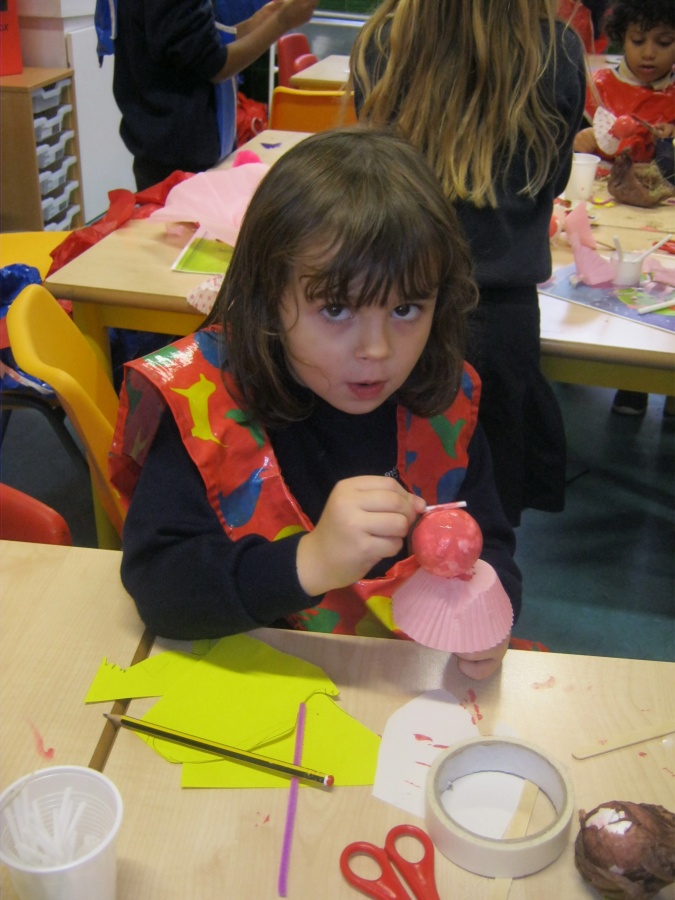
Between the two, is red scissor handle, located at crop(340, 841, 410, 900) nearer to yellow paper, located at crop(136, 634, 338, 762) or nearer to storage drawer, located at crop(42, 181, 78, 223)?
yellow paper, located at crop(136, 634, 338, 762)

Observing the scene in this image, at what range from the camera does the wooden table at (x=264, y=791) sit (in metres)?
0.65

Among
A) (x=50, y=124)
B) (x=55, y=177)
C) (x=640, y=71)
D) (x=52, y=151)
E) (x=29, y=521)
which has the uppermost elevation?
(x=640, y=71)

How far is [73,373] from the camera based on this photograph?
1.46 m

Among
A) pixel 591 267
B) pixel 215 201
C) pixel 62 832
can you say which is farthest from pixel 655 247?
pixel 62 832

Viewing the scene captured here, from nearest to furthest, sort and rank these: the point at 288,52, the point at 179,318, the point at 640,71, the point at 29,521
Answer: the point at 29,521, the point at 179,318, the point at 640,71, the point at 288,52

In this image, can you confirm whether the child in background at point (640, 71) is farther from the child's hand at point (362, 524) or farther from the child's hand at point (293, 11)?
the child's hand at point (362, 524)

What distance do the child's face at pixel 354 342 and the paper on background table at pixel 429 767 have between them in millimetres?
330

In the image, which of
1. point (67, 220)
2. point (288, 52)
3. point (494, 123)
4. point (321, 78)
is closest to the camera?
point (494, 123)

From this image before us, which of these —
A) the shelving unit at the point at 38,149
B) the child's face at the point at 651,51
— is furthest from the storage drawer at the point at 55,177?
the child's face at the point at 651,51

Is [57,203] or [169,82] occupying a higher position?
[169,82]

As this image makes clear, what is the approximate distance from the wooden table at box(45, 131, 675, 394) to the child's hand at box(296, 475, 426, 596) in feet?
2.82

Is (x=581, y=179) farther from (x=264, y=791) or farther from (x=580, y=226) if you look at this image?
(x=264, y=791)

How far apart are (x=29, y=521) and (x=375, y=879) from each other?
0.75m

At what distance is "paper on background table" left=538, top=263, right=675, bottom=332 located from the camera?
1.66m
